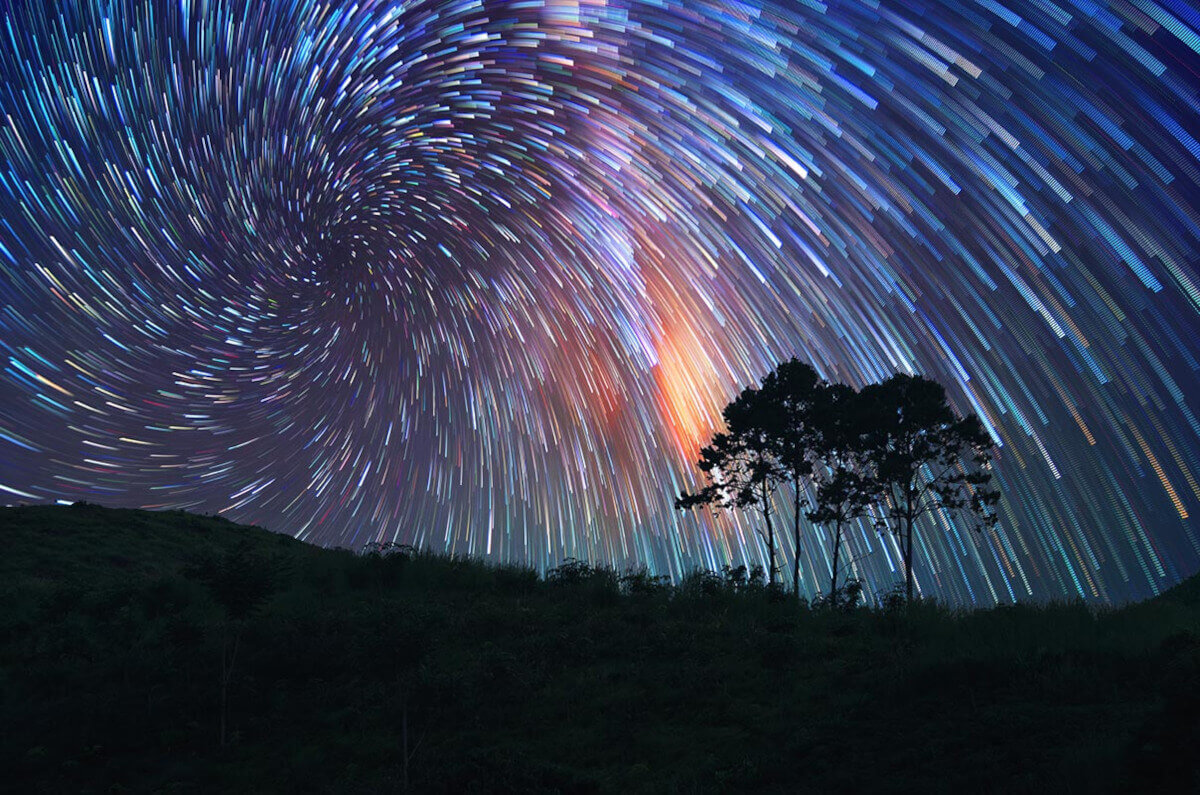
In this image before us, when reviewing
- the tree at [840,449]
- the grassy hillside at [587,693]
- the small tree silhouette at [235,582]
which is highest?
the tree at [840,449]

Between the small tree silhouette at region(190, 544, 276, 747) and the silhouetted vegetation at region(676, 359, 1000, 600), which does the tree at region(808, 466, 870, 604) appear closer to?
the silhouetted vegetation at region(676, 359, 1000, 600)

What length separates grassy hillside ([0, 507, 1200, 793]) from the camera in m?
10.4

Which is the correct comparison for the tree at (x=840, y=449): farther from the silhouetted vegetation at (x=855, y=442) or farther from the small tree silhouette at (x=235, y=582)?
the small tree silhouette at (x=235, y=582)

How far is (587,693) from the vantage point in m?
15.3

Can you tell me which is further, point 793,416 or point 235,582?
point 793,416

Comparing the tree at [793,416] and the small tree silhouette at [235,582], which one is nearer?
the small tree silhouette at [235,582]

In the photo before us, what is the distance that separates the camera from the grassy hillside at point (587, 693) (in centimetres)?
1042

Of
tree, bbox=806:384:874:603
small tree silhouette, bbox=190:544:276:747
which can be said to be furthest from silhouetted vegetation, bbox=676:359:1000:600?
small tree silhouette, bbox=190:544:276:747

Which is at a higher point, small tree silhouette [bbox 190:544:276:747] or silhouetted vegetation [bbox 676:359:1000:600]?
silhouetted vegetation [bbox 676:359:1000:600]

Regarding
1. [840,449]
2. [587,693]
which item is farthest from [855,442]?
[587,693]

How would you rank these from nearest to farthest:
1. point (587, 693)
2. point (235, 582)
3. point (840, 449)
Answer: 1. point (587, 693)
2. point (235, 582)
3. point (840, 449)

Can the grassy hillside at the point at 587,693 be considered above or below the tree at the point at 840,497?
below

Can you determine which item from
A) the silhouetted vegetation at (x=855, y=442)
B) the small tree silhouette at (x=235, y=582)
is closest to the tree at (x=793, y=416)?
the silhouetted vegetation at (x=855, y=442)

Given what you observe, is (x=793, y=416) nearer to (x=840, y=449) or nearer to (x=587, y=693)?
(x=840, y=449)
